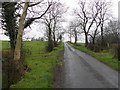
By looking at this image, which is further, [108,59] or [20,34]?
[108,59]

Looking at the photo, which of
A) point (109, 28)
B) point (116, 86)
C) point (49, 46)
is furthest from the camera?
point (109, 28)

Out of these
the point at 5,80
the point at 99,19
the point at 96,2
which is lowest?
the point at 5,80

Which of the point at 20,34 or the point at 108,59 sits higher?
the point at 20,34

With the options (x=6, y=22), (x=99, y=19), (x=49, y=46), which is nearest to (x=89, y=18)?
(x=99, y=19)

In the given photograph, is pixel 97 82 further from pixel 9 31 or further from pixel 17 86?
pixel 9 31

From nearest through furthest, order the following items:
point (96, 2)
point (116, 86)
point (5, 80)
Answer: point (116, 86) < point (5, 80) < point (96, 2)

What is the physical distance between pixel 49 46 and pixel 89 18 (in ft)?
66.0

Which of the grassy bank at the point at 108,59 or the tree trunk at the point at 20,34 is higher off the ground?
the tree trunk at the point at 20,34

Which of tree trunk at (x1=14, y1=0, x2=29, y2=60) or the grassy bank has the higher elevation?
tree trunk at (x1=14, y1=0, x2=29, y2=60)

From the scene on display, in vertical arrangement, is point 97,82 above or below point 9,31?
below

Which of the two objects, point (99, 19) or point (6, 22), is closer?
point (6, 22)

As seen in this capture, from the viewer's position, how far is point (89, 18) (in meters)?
69.4

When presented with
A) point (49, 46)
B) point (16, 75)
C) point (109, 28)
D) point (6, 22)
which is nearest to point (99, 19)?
point (49, 46)

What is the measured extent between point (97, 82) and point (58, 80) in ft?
8.37
